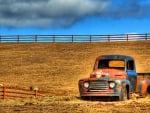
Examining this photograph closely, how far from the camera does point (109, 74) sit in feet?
61.8

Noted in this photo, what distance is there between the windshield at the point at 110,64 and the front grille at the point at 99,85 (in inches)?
67.8

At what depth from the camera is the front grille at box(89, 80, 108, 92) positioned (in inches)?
713

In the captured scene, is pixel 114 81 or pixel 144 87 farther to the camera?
pixel 144 87

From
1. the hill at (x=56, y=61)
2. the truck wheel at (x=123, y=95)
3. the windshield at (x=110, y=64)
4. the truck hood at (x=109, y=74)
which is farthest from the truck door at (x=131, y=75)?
the hill at (x=56, y=61)

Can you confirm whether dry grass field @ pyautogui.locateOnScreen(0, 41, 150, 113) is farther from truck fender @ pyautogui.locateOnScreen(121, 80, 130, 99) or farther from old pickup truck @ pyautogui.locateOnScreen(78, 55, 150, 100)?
truck fender @ pyautogui.locateOnScreen(121, 80, 130, 99)

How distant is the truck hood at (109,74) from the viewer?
18516mm

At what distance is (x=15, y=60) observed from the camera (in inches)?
1971

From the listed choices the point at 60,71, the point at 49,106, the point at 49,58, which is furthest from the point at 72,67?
the point at 49,106

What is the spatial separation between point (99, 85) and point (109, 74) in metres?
0.89

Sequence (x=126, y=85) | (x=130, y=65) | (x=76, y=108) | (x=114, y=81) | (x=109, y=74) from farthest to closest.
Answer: (x=130, y=65), (x=109, y=74), (x=126, y=85), (x=114, y=81), (x=76, y=108)

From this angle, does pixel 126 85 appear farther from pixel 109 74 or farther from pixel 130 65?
pixel 130 65

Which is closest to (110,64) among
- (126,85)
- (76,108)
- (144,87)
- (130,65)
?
(130,65)

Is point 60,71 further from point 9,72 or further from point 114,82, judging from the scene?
point 114,82

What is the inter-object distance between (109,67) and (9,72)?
1018 inches
